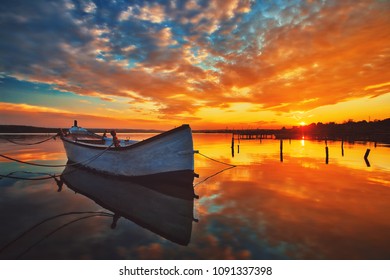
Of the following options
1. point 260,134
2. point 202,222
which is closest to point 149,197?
point 202,222

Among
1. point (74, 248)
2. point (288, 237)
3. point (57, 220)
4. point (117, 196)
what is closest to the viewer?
Result: point (74, 248)

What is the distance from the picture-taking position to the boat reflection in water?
7185 millimetres

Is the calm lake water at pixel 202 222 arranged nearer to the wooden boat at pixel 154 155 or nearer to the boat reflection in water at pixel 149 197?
the boat reflection in water at pixel 149 197

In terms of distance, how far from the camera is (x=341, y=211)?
8250 mm

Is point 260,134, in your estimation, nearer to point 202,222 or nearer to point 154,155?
point 154,155

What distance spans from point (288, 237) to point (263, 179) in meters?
8.35

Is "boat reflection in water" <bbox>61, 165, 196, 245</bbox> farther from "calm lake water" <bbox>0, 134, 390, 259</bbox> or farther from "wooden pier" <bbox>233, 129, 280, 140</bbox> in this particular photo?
"wooden pier" <bbox>233, 129, 280, 140</bbox>

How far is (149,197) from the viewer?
10.5 meters

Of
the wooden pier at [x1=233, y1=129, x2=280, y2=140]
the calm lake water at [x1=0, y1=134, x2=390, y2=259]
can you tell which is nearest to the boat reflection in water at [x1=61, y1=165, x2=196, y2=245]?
the calm lake water at [x1=0, y1=134, x2=390, y2=259]

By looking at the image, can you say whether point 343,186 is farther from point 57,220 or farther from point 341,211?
point 57,220

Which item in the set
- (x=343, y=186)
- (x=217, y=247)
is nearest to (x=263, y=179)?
(x=343, y=186)

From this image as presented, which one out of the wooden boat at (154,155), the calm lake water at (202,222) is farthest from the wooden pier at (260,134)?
the calm lake water at (202,222)

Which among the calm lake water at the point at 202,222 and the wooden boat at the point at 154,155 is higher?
the wooden boat at the point at 154,155

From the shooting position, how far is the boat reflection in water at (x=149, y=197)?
283 inches
